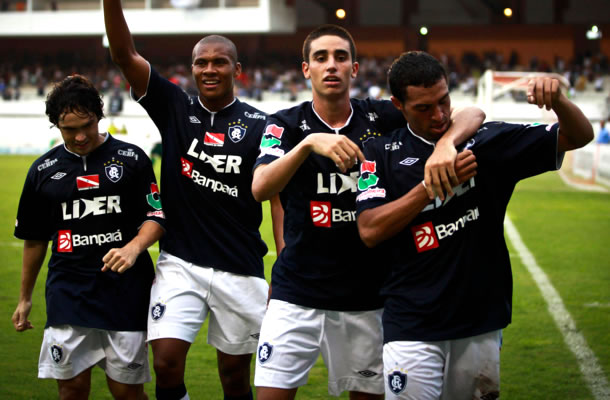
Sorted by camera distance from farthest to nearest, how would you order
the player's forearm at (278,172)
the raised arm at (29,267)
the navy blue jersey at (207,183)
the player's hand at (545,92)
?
the navy blue jersey at (207,183), the raised arm at (29,267), the player's forearm at (278,172), the player's hand at (545,92)

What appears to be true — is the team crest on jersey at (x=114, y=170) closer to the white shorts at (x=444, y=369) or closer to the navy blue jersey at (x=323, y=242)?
the navy blue jersey at (x=323, y=242)

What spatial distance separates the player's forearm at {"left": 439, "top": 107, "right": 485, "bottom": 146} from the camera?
3.16m

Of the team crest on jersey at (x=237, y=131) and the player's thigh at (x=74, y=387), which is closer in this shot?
the player's thigh at (x=74, y=387)

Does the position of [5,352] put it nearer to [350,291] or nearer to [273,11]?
[350,291]

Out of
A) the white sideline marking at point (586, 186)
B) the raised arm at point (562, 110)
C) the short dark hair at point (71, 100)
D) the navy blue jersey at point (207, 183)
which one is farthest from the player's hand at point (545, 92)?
the white sideline marking at point (586, 186)

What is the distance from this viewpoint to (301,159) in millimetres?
3287

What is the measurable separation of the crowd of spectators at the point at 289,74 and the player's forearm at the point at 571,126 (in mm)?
33383

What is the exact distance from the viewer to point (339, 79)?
3760 millimetres

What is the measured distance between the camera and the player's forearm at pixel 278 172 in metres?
3.28

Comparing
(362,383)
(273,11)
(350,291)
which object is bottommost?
(362,383)

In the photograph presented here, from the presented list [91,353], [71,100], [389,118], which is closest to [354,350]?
[389,118]

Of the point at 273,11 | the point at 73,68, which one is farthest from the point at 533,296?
the point at 73,68

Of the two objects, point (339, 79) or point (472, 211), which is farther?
point (339, 79)

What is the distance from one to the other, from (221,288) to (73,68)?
46782 millimetres
